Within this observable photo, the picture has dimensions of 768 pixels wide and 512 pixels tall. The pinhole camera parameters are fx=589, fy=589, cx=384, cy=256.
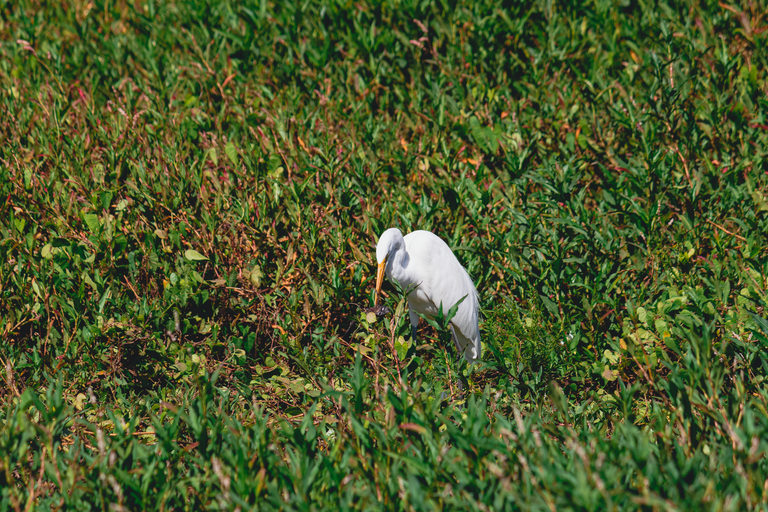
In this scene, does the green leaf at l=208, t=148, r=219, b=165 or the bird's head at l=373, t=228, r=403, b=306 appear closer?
the bird's head at l=373, t=228, r=403, b=306

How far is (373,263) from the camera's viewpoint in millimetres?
3113

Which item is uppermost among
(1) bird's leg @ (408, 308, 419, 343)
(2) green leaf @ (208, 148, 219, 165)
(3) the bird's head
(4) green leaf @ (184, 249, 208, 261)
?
(3) the bird's head

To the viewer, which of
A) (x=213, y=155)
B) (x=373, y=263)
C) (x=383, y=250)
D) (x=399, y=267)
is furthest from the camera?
(x=213, y=155)

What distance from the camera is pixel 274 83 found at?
4.71 metres

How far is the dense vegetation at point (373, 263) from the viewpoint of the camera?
1.75 m

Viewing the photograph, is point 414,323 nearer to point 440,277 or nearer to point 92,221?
point 440,277

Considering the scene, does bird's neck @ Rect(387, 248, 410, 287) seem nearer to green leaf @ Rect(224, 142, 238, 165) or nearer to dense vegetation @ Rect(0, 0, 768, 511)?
dense vegetation @ Rect(0, 0, 768, 511)

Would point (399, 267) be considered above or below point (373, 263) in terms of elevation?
above

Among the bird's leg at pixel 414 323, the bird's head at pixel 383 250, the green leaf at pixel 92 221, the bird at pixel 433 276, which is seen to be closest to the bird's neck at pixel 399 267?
the bird at pixel 433 276

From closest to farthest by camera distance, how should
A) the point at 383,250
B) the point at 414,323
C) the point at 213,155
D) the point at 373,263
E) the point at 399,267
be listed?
1. the point at 383,250
2. the point at 399,267
3. the point at 373,263
4. the point at 414,323
5. the point at 213,155

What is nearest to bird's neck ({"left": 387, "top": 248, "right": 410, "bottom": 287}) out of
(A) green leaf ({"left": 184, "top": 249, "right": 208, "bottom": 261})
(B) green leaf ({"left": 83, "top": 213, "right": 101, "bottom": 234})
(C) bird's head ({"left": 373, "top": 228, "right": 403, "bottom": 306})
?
(C) bird's head ({"left": 373, "top": 228, "right": 403, "bottom": 306})

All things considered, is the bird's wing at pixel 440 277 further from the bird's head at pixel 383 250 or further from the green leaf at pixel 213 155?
the green leaf at pixel 213 155

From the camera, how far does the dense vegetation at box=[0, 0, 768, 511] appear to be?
1755mm

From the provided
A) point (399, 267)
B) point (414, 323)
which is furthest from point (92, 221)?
point (414, 323)
